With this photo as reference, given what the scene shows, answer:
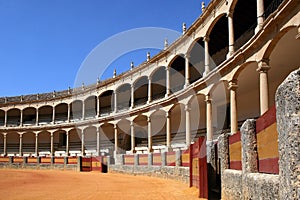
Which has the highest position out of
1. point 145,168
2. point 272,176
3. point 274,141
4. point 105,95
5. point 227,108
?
point 105,95

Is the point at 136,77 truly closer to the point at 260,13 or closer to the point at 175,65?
the point at 175,65

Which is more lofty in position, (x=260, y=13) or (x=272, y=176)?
(x=260, y=13)

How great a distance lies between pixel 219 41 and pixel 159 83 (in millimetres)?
10567

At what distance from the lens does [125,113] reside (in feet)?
103

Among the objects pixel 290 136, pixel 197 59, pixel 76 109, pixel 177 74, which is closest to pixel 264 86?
pixel 290 136

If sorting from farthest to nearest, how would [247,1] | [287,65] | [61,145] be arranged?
[61,145]
[247,1]
[287,65]

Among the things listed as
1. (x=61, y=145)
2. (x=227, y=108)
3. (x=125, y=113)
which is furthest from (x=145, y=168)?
(x=61, y=145)

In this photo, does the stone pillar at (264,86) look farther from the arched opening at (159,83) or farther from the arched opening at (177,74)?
the arched opening at (159,83)

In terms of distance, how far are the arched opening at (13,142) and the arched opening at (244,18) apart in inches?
1293

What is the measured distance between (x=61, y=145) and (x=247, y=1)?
102 feet

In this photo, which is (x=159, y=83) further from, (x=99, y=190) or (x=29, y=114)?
(x=29, y=114)

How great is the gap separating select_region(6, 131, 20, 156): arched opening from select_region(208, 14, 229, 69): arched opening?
29578mm

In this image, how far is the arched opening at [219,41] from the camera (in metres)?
19.5

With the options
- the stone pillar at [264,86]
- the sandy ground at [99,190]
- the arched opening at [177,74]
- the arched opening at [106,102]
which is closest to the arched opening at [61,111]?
the arched opening at [106,102]
